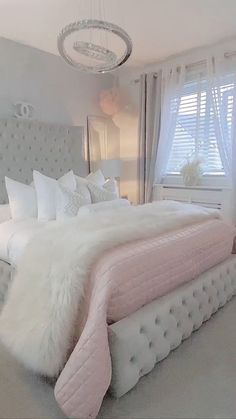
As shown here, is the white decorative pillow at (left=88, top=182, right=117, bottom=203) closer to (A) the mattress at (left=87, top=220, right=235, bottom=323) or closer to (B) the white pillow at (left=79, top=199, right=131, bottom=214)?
(B) the white pillow at (left=79, top=199, right=131, bottom=214)

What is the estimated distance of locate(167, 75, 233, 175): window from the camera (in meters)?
3.79

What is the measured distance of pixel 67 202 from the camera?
2.82 meters

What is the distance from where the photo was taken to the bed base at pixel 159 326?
152 centimetres

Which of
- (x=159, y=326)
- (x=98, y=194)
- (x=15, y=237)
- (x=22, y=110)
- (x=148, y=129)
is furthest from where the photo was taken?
(x=148, y=129)

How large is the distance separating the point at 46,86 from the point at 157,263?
10.2 ft

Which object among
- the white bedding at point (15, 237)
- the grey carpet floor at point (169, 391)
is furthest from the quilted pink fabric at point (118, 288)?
the white bedding at point (15, 237)

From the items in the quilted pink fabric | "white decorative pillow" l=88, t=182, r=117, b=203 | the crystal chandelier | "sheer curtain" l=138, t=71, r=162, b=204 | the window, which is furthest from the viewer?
"sheer curtain" l=138, t=71, r=162, b=204

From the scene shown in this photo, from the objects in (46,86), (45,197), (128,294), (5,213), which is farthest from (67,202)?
(46,86)

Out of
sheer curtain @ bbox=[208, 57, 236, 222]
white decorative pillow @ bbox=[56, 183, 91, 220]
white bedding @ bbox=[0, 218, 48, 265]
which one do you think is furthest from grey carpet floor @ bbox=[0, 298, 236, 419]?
sheer curtain @ bbox=[208, 57, 236, 222]

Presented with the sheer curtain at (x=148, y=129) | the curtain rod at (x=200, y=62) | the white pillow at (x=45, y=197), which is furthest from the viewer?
the sheer curtain at (x=148, y=129)

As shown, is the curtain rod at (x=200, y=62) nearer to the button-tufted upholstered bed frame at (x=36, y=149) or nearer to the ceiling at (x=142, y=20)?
the ceiling at (x=142, y=20)

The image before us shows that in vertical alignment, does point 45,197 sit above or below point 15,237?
above

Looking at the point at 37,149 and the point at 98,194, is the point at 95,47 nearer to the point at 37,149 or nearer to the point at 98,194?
the point at 98,194

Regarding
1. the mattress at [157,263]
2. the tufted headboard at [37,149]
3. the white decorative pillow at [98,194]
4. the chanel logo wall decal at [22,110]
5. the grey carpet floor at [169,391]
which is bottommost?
the grey carpet floor at [169,391]
